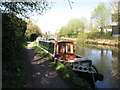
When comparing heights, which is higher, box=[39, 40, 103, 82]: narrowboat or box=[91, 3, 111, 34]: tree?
box=[91, 3, 111, 34]: tree

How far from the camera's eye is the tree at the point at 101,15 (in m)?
39.1

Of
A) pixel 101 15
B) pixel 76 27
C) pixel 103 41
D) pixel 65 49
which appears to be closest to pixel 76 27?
pixel 76 27

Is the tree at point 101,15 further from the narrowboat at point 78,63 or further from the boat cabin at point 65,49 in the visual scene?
the narrowboat at point 78,63

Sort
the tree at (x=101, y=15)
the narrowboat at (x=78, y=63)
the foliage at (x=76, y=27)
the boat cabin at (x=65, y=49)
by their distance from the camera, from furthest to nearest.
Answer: the foliage at (x=76, y=27), the tree at (x=101, y=15), the boat cabin at (x=65, y=49), the narrowboat at (x=78, y=63)

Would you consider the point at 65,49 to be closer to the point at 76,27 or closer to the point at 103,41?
the point at 103,41

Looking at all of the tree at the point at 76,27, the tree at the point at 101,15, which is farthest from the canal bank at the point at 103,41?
the tree at the point at 76,27

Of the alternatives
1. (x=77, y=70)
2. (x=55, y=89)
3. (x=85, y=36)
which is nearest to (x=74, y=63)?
(x=77, y=70)

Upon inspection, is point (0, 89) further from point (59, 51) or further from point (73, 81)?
point (59, 51)

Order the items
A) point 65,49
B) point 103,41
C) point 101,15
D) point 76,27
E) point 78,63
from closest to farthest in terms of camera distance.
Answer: point 78,63 < point 65,49 < point 103,41 < point 101,15 < point 76,27

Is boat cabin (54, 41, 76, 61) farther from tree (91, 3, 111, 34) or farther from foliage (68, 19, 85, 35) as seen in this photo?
foliage (68, 19, 85, 35)

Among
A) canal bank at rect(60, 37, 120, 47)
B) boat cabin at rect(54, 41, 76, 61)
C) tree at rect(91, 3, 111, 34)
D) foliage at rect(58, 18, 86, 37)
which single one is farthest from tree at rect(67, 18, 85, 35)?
boat cabin at rect(54, 41, 76, 61)

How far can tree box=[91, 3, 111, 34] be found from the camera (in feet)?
128

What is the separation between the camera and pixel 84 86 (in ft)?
20.9

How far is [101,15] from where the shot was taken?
132ft
